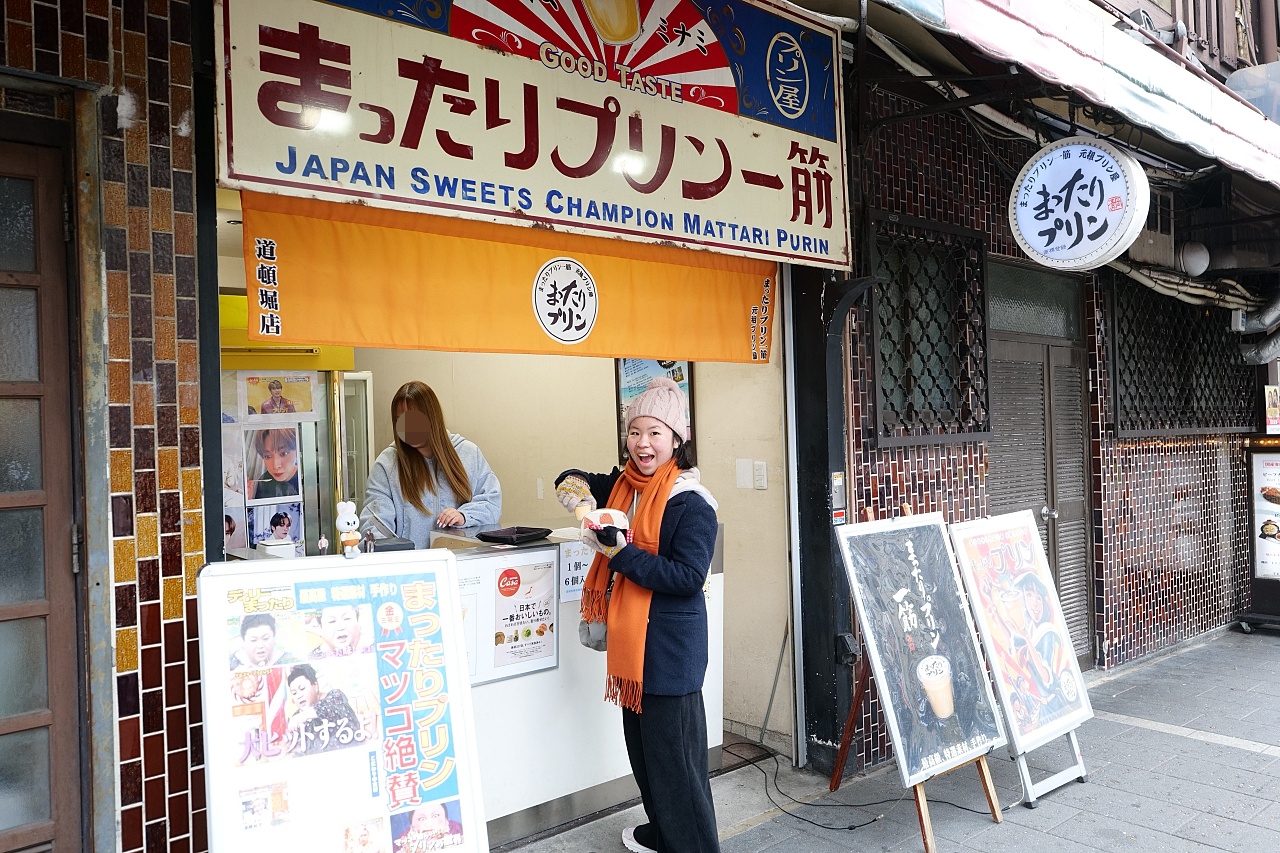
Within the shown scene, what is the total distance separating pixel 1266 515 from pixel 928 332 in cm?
533

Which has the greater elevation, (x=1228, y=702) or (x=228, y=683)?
(x=228, y=683)

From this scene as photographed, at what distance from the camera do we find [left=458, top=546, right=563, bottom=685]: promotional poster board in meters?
3.96

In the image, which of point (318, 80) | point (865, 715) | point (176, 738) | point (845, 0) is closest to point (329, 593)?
point (176, 738)

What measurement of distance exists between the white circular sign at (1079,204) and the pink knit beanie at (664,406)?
2619 millimetres

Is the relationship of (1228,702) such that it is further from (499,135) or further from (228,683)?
(228,683)

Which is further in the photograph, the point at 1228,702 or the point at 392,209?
the point at 1228,702

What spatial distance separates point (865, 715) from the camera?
5.14 m

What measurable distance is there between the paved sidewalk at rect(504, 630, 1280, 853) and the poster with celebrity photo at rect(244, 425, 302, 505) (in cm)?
357

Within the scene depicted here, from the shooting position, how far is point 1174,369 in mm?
8070

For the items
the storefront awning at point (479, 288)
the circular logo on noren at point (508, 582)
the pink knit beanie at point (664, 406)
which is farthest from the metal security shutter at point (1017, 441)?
the circular logo on noren at point (508, 582)

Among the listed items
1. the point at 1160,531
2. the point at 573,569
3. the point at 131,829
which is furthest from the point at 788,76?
the point at 1160,531

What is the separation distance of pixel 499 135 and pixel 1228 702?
20.5 ft

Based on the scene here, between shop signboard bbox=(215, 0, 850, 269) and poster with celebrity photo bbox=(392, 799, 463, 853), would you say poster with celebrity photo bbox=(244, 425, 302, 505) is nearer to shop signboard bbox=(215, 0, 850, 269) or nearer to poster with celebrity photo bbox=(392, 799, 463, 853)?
shop signboard bbox=(215, 0, 850, 269)

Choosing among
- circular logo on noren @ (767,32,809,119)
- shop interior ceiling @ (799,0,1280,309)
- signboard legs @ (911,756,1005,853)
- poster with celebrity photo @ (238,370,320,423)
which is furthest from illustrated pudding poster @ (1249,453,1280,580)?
poster with celebrity photo @ (238,370,320,423)
